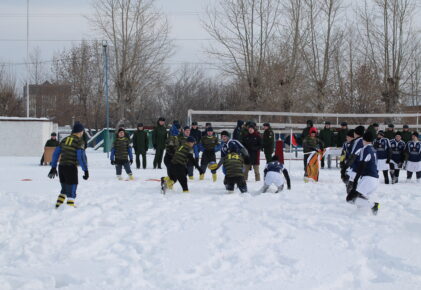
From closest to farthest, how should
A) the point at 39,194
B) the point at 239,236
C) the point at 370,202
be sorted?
the point at 239,236, the point at 370,202, the point at 39,194

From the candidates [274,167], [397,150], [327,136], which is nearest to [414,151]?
[397,150]

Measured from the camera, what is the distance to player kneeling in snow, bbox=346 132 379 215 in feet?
30.1

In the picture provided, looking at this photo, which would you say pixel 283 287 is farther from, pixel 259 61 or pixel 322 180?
pixel 259 61

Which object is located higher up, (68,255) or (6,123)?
(6,123)

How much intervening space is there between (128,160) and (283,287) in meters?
9.88

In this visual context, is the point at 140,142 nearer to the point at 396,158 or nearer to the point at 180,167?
the point at 180,167

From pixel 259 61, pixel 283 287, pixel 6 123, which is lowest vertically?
pixel 283 287

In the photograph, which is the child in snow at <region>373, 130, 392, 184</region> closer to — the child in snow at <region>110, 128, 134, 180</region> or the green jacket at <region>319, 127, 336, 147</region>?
the green jacket at <region>319, 127, 336, 147</region>

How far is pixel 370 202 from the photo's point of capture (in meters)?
9.16

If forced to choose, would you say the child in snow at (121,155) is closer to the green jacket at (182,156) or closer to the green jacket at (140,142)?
the green jacket at (182,156)

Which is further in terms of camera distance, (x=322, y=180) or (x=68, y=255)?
(x=322, y=180)

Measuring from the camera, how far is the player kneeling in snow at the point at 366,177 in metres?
9.18

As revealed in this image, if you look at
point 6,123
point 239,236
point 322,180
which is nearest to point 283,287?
point 239,236

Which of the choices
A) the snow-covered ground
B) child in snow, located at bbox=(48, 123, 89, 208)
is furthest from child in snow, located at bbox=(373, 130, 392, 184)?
child in snow, located at bbox=(48, 123, 89, 208)
